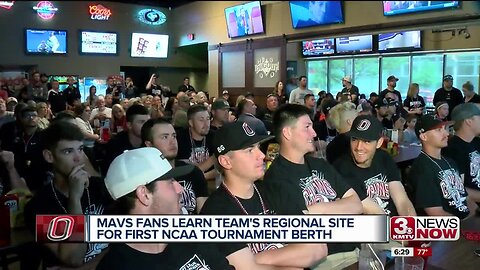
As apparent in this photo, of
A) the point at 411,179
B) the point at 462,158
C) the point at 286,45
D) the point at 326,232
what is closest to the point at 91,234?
the point at 326,232

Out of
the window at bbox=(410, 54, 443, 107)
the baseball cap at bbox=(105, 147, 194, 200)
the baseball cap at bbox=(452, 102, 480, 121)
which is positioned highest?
the window at bbox=(410, 54, 443, 107)

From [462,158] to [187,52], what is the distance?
13435 millimetres

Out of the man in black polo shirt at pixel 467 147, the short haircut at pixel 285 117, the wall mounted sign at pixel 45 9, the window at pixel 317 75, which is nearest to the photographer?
the short haircut at pixel 285 117

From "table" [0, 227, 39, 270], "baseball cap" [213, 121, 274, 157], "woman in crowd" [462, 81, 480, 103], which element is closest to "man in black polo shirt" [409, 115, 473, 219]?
"baseball cap" [213, 121, 274, 157]

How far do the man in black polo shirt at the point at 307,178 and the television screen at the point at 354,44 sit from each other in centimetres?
831

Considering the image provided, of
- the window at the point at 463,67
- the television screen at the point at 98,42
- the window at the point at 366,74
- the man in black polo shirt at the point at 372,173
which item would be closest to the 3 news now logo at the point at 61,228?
the man in black polo shirt at the point at 372,173

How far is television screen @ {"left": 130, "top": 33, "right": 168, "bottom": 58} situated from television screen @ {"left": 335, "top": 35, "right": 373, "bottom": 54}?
690 centimetres

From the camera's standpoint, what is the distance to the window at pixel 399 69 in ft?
33.3

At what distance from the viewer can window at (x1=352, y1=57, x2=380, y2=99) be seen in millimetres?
10758

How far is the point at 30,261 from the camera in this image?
2709 millimetres

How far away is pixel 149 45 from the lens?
1538 cm

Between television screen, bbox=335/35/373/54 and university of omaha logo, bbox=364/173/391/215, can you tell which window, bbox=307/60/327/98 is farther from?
university of omaha logo, bbox=364/173/391/215

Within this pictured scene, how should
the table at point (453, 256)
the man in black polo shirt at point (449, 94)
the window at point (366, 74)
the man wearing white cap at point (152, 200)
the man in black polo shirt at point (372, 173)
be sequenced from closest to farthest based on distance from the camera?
the man wearing white cap at point (152, 200)
the table at point (453, 256)
the man in black polo shirt at point (372, 173)
the man in black polo shirt at point (449, 94)
the window at point (366, 74)

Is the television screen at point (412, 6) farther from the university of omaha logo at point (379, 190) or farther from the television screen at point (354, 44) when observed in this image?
the university of omaha logo at point (379, 190)
